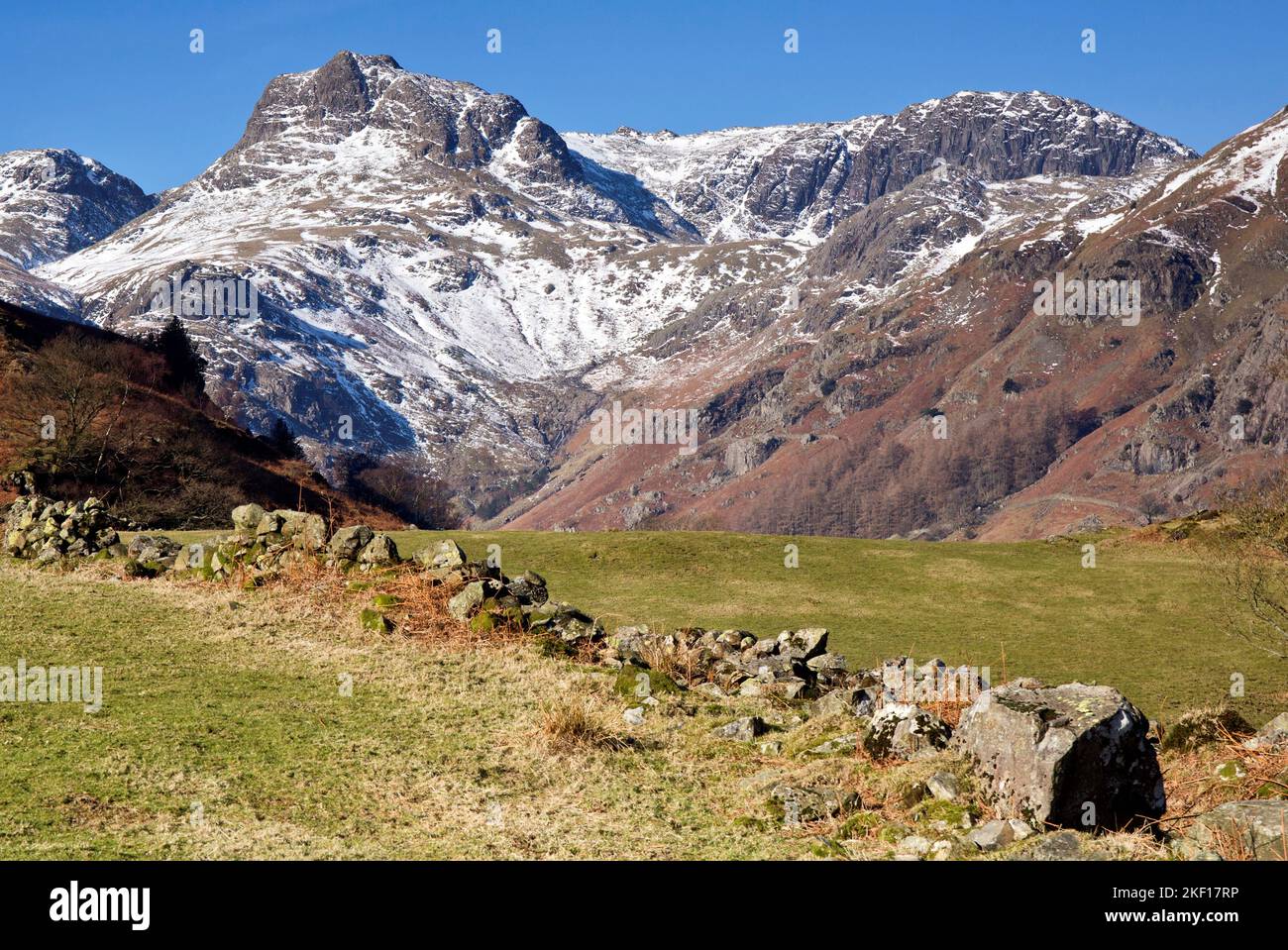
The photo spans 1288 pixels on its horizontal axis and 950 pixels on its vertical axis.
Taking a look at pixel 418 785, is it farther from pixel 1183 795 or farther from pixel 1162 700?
pixel 1162 700

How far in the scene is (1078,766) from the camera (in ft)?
36.3

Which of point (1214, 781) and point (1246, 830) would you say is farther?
point (1214, 781)

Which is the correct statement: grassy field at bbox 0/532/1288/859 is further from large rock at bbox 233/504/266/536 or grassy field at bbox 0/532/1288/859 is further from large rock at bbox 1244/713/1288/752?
large rock at bbox 1244/713/1288/752

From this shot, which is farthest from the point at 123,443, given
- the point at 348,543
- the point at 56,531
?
the point at 348,543

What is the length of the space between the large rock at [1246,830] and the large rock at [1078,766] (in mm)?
783

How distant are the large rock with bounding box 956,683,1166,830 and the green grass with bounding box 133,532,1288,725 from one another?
46.6 feet

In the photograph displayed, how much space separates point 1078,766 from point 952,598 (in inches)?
1016

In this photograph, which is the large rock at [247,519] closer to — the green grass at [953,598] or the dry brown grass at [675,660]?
the green grass at [953,598]

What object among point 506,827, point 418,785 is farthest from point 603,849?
point 418,785

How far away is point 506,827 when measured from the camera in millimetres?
11625

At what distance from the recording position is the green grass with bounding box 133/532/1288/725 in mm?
28562

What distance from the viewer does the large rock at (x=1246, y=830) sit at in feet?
31.8

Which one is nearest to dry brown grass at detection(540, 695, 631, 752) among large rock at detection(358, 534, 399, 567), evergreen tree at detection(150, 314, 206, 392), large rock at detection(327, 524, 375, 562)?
large rock at detection(358, 534, 399, 567)

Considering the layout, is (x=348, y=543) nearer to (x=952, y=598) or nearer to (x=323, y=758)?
(x=323, y=758)
